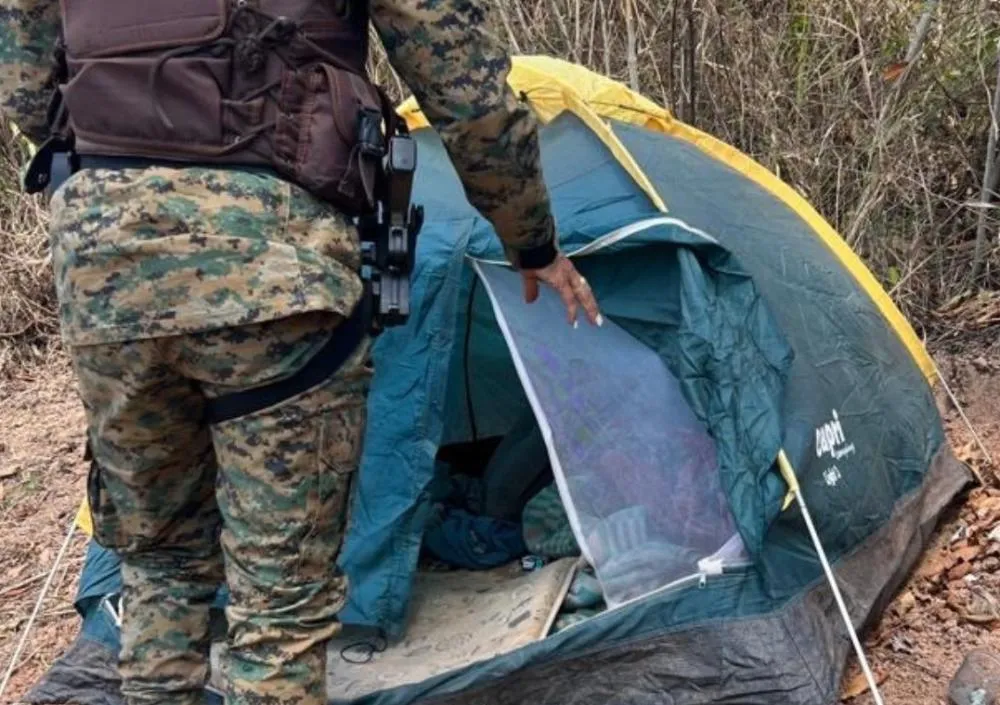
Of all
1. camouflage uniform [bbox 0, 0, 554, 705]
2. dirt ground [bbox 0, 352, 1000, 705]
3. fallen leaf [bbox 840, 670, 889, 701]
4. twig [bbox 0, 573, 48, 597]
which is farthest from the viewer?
twig [bbox 0, 573, 48, 597]

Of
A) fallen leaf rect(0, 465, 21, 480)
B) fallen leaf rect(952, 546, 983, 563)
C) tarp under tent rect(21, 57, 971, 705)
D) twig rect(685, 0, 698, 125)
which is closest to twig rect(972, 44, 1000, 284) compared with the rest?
twig rect(685, 0, 698, 125)

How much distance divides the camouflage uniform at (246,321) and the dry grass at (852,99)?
224 cm

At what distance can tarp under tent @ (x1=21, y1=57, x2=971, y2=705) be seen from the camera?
2.54m

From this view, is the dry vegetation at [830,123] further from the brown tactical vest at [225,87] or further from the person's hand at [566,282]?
the brown tactical vest at [225,87]

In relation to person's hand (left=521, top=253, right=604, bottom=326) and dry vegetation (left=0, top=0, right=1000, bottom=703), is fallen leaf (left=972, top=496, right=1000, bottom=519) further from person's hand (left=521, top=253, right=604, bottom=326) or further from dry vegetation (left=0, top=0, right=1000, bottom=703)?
person's hand (left=521, top=253, right=604, bottom=326)

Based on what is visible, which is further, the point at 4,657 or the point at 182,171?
the point at 4,657

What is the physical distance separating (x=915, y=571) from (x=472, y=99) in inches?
72.3

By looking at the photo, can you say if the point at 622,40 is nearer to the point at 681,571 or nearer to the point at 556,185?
the point at 556,185

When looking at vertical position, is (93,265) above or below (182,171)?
below

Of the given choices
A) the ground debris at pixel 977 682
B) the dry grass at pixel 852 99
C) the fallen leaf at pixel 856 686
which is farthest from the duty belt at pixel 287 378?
the dry grass at pixel 852 99

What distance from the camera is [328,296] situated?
6.23ft

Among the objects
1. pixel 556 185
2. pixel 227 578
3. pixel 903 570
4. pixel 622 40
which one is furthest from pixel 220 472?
pixel 622 40

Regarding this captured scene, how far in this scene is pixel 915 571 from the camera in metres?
3.15

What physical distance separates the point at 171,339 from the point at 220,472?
0.24 m
